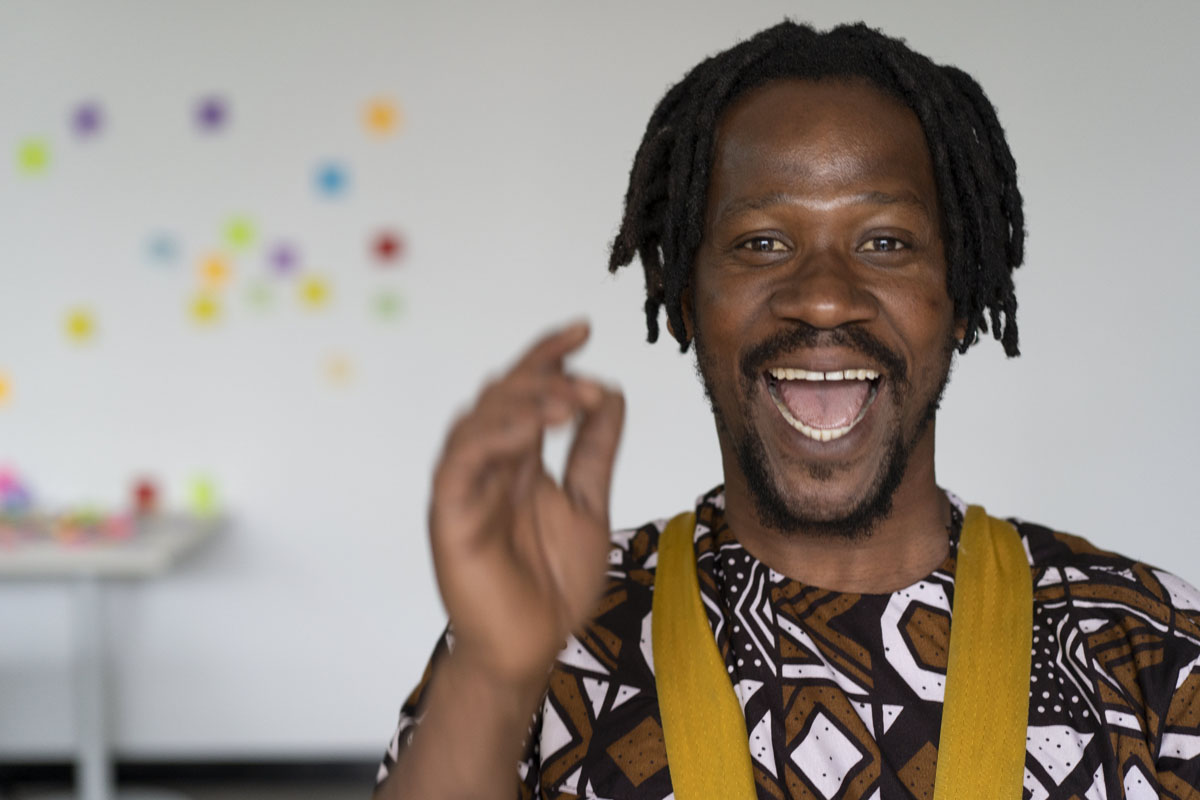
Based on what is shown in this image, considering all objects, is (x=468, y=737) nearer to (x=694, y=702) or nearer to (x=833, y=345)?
(x=694, y=702)

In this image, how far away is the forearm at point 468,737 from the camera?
38.9 inches

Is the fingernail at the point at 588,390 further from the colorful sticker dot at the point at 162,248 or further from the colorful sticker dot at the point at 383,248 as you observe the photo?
the colorful sticker dot at the point at 162,248

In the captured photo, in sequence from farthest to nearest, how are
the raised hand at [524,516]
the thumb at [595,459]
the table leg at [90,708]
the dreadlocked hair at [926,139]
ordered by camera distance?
the table leg at [90,708] → the dreadlocked hair at [926,139] → the thumb at [595,459] → the raised hand at [524,516]

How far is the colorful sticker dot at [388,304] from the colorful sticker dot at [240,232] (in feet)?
1.27

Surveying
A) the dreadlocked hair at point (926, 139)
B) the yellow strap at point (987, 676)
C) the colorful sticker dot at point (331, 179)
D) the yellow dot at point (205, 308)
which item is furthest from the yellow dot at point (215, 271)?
the yellow strap at point (987, 676)

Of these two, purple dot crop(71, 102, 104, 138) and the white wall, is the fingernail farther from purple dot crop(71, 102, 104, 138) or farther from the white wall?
purple dot crop(71, 102, 104, 138)

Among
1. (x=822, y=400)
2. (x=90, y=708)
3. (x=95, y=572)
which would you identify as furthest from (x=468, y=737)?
(x=90, y=708)

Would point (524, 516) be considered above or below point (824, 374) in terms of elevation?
below

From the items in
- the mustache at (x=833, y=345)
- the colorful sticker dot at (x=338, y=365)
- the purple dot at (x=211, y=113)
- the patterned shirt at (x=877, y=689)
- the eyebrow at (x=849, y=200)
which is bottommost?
the patterned shirt at (x=877, y=689)

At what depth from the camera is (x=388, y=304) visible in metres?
3.53

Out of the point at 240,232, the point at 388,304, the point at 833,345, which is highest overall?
the point at 240,232

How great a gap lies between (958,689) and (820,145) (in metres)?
0.57

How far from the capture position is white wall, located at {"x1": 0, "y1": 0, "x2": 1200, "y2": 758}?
3.38 meters

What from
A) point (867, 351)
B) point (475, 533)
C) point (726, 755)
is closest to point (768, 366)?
point (867, 351)
